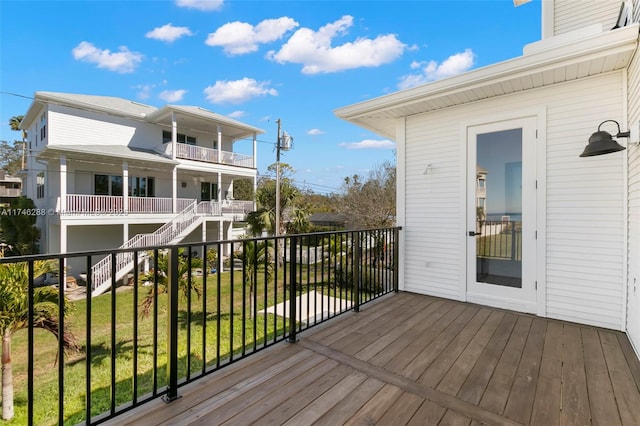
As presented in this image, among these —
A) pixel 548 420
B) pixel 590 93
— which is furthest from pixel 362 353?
pixel 590 93

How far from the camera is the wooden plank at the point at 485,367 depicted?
70.4 inches

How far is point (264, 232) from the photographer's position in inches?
494

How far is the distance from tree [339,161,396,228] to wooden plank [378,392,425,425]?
9415mm

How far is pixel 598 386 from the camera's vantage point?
188 centimetres

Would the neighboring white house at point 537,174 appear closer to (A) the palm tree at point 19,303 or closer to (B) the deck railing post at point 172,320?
(B) the deck railing post at point 172,320

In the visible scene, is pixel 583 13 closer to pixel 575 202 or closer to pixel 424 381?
pixel 575 202

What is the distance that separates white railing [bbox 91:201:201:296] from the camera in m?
9.39

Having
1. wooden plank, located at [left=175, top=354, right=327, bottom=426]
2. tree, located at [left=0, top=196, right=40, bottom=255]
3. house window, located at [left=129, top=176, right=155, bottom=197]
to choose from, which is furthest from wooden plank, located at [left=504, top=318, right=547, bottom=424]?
tree, located at [left=0, top=196, right=40, bottom=255]

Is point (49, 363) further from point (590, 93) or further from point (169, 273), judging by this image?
point (590, 93)

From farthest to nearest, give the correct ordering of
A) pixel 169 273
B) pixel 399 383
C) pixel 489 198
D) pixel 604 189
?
pixel 489 198
pixel 604 189
pixel 399 383
pixel 169 273

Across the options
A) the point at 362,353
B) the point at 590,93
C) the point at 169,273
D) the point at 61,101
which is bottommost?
the point at 362,353

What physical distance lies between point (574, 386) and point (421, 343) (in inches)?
38.3

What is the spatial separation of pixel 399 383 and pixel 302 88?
15456 millimetres

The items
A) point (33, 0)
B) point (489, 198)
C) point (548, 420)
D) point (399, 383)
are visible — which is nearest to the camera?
point (548, 420)
